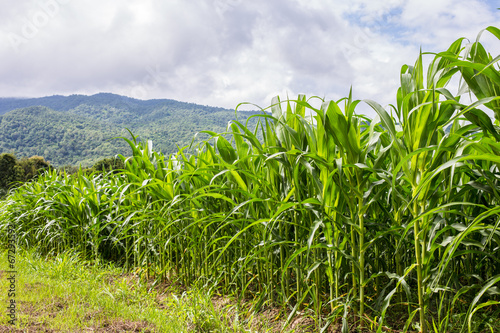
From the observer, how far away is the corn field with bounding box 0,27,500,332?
117 centimetres

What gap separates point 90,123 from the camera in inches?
2516

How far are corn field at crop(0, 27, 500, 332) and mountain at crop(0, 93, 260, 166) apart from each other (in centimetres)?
3347

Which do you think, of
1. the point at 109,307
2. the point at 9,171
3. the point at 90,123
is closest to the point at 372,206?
the point at 109,307

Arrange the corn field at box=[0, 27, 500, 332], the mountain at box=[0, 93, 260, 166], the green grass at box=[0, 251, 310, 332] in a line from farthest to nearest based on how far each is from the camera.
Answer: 1. the mountain at box=[0, 93, 260, 166]
2. the green grass at box=[0, 251, 310, 332]
3. the corn field at box=[0, 27, 500, 332]

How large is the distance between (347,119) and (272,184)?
0.55 meters

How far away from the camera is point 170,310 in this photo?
2.15 meters

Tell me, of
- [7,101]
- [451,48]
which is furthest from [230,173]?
[7,101]

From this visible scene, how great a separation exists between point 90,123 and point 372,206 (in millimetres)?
70099

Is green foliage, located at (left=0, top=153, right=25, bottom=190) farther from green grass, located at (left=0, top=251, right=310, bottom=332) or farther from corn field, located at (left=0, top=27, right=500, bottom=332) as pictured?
corn field, located at (left=0, top=27, right=500, bottom=332)

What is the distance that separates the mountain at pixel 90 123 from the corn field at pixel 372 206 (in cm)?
3347

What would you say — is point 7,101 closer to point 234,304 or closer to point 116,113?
point 116,113

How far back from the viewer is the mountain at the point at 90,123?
44031 mm

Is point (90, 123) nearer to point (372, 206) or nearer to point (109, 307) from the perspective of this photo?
point (109, 307)

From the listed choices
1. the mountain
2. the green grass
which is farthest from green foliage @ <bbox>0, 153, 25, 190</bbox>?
the green grass
